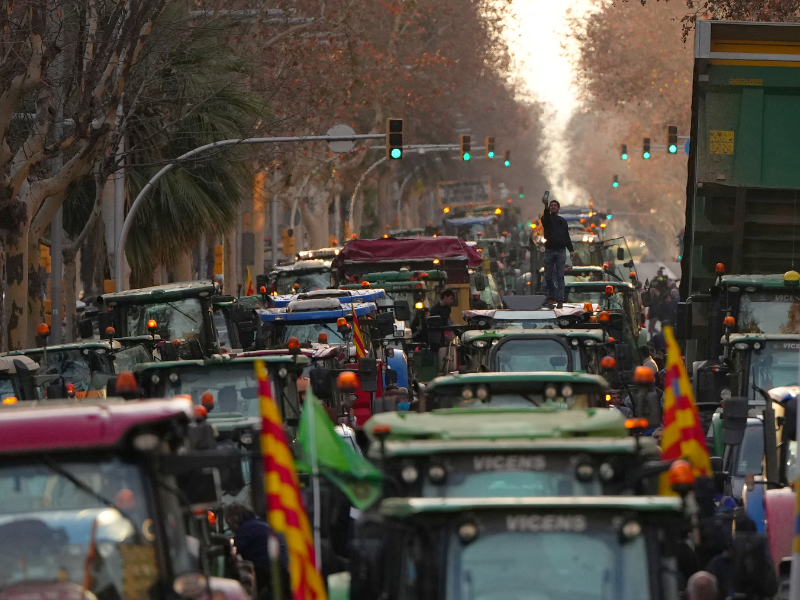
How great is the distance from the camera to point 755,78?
18.8 meters

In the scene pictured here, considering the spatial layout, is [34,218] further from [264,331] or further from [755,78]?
[755,78]

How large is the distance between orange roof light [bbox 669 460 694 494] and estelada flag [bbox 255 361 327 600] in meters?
1.53

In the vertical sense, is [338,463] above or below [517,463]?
below

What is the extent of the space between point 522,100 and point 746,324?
346 ft

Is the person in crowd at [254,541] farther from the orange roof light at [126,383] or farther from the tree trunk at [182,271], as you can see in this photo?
the tree trunk at [182,271]

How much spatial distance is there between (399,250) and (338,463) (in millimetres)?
25281

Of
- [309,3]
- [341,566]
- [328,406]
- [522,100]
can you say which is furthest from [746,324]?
[522,100]

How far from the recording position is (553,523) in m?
5.86

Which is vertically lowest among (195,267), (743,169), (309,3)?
(195,267)

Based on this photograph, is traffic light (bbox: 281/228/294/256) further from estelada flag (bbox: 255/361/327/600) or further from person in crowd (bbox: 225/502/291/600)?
estelada flag (bbox: 255/361/327/600)

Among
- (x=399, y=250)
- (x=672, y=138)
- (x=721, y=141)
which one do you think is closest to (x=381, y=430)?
(x=721, y=141)

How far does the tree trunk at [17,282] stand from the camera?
72.0 ft

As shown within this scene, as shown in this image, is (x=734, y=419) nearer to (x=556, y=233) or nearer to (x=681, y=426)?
(x=681, y=426)

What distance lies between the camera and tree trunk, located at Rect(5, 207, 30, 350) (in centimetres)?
2195
